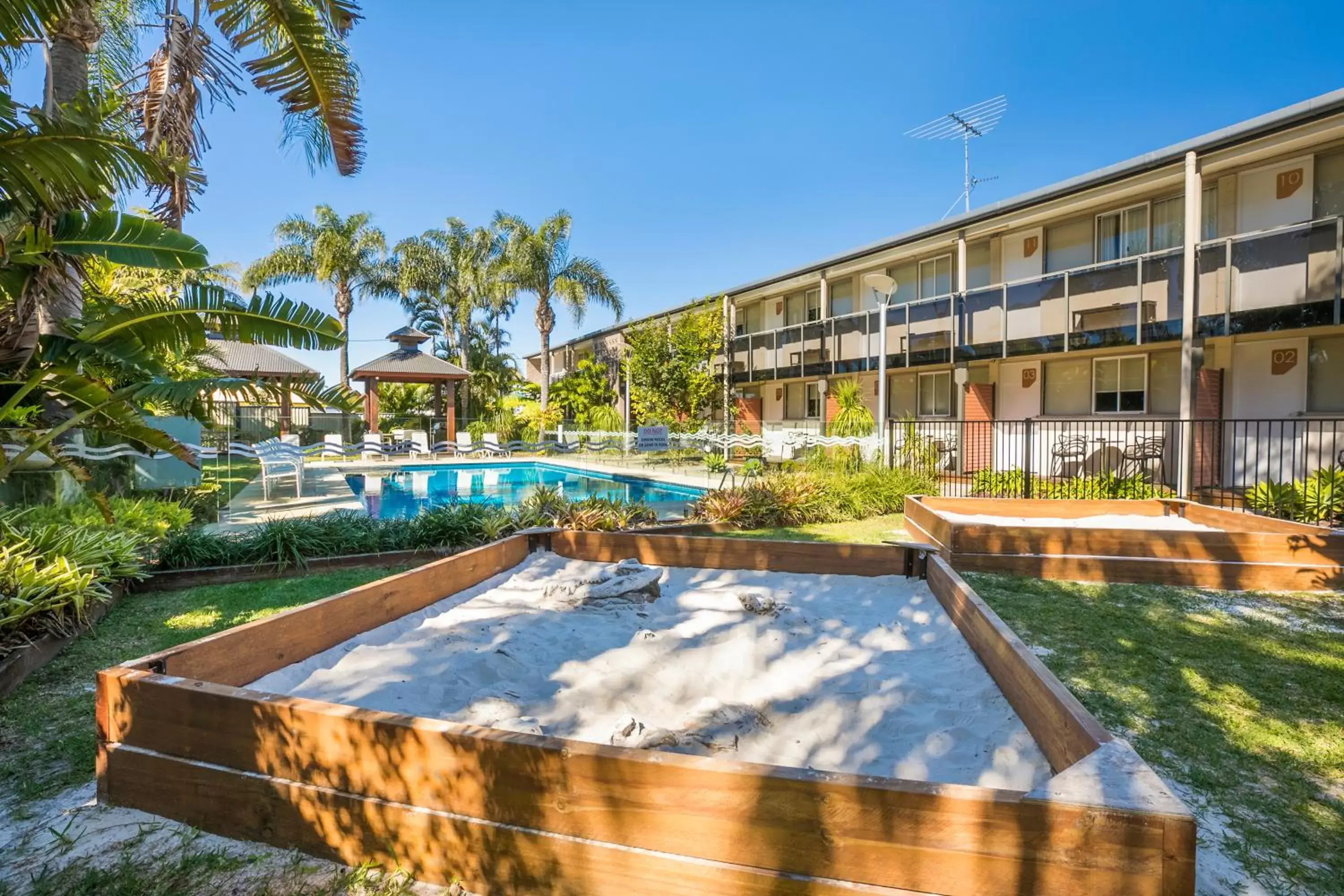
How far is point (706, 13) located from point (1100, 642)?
45.6 ft

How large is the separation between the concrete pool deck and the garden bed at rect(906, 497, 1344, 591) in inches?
303

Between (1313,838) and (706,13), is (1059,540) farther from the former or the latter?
(706,13)

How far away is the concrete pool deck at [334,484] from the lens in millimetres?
10141

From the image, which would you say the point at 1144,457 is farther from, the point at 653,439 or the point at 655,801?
the point at 655,801

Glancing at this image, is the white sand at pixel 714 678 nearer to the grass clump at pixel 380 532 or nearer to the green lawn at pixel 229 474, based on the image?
the grass clump at pixel 380 532

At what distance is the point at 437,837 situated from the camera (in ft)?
6.22

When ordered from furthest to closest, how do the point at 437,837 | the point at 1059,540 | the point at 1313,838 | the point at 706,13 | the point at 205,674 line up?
the point at 706,13 < the point at 1059,540 < the point at 205,674 < the point at 1313,838 < the point at 437,837

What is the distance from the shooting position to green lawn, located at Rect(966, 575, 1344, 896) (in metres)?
2.25

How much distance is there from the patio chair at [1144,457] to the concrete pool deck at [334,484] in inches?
317

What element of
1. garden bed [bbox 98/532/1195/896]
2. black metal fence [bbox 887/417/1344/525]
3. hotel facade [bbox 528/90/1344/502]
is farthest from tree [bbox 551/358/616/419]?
garden bed [bbox 98/532/1195/896]

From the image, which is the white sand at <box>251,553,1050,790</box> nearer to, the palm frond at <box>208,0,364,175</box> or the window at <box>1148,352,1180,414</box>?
the palm frond at <box>208,0,364,175</box>

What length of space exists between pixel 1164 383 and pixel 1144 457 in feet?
9.14

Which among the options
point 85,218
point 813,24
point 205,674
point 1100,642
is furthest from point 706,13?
point 205,674

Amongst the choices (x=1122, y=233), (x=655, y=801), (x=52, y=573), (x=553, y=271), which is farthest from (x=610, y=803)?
(x=553, y=271)
